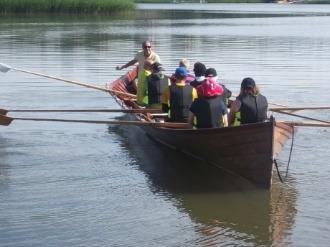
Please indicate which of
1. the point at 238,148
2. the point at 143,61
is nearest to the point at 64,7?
the point at 143,61

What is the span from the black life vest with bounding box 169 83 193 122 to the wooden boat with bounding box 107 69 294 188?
1.46 feet

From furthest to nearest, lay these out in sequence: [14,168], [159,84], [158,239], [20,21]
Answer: [20,21]
[159,84]
[14,168]
[158,239]

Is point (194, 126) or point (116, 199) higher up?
point (194, 126)

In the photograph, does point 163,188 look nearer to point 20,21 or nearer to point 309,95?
point 309,95

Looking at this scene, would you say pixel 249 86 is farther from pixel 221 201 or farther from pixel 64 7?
pixel 64 7

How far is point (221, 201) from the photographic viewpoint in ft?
34.5

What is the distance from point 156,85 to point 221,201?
14.5 feet

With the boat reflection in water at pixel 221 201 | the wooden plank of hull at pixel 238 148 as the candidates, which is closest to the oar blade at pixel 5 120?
the boat reflection in water at pixel 221 201

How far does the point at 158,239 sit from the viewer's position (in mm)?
8992

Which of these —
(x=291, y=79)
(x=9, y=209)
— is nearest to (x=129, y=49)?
(x=291, y=79)

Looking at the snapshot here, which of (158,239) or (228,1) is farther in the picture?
(228,1)

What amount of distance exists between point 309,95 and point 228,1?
101 m

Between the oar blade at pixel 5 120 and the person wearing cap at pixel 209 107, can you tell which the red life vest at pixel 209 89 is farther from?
the oar blade at pixel 5 120

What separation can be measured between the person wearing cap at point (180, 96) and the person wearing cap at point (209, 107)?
1.14 meters
